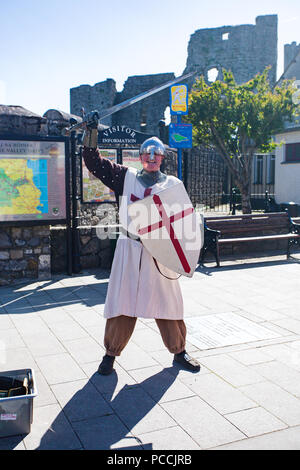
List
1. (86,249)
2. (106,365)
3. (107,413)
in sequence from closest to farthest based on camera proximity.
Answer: (107,413), (106,365), (86,249)

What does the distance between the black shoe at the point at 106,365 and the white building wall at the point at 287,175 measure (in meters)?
13.4

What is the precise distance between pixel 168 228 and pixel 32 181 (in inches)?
154

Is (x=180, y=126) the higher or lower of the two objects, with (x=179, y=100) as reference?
lower

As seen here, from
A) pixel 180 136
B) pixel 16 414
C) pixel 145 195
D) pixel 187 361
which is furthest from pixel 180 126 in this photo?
pixel 16 414

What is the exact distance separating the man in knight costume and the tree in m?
11.0

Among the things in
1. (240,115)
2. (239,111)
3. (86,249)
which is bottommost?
(86,249)

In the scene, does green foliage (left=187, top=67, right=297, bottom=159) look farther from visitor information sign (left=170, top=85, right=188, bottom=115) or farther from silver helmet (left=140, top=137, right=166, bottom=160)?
silver helmet (left=140, top=137, right=166, bottom=160)

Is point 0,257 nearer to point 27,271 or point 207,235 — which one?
point 27,271

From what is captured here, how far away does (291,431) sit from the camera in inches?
119

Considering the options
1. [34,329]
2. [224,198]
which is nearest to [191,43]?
[224,198]

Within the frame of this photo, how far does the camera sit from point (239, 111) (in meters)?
14.3

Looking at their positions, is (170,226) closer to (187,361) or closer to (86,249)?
(187,361)

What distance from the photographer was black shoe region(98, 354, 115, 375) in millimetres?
3885

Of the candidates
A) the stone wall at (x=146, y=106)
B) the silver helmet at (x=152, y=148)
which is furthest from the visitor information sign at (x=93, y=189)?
the stone wall at (x=146, y=106)
